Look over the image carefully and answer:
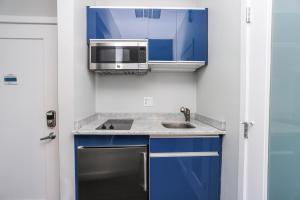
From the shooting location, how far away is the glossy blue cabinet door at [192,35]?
76.3 inches

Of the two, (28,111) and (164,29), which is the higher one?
(164,29)

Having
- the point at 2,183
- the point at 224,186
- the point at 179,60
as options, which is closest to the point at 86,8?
the point at 179,60

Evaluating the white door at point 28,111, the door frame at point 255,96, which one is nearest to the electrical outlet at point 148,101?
the white door at point 28,111

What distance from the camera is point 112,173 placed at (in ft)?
5.21

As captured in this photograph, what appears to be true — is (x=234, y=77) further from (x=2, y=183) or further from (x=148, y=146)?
(x=2, y=183)

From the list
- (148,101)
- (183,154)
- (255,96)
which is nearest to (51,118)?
(148,101)

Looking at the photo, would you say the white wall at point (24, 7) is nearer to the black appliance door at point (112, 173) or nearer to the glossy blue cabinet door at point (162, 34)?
the glossy blue cabinet door at point (162, 34)

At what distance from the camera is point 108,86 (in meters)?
2.27

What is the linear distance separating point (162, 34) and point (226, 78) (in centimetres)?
87

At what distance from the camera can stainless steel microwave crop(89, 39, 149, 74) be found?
1844 mm

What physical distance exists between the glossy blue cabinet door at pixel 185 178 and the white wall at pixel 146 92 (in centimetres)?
82

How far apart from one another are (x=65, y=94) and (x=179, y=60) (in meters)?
1.18

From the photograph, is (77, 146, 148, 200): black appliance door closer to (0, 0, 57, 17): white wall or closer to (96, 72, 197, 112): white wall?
(96, 72, 197, 112): white wall

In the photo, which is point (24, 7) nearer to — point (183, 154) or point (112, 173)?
point (112, 173)
